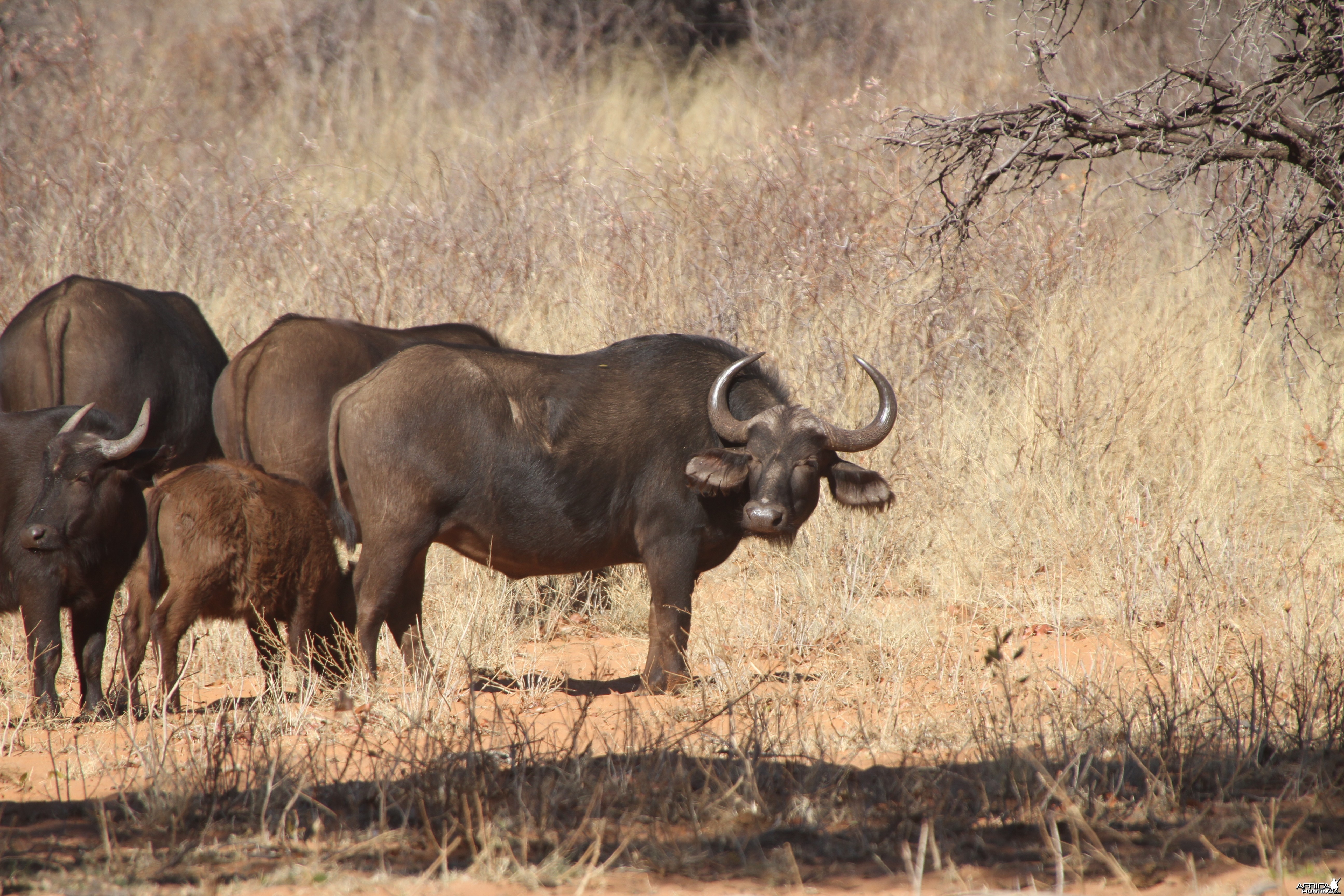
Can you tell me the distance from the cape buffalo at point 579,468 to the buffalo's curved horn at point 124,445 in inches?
34.3

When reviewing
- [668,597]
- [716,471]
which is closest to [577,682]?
[668,597]

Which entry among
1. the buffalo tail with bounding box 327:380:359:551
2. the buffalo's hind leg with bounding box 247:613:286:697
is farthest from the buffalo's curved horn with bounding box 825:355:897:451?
the buffalo's hind leg with bounding box 247:613:286:697

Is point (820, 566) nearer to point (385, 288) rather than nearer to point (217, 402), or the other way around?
point (217, 402)

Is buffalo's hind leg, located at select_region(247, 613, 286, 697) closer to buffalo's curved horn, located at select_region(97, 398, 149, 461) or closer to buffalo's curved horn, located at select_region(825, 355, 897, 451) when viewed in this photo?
buffalo's curved horn, located at select_region(97, 398, 149, 461)

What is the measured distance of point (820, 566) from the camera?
8.52m

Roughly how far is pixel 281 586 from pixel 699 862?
3047 mm

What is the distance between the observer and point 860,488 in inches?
262

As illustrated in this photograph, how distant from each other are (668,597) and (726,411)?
97cm

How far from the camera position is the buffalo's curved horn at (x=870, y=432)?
21.2 ft

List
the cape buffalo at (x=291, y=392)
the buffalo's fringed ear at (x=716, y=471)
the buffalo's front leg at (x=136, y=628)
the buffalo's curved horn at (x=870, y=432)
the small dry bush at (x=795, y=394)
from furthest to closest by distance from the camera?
the cape buffalo at (x=291, y=392)
the buffalo's curved horn at (x=870, y=432)
the buffalo's fringed ear at (x=716, y=471)
the buffalo's front leg at (x=136, y=628)
the small dry bush at (x=795, y=394)

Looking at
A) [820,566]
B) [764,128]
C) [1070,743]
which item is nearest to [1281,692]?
[1070,743]

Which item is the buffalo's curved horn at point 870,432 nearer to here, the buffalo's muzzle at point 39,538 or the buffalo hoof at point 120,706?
the buffalo hoof at point 120,706

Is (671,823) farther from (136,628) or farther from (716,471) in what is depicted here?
(136,628)

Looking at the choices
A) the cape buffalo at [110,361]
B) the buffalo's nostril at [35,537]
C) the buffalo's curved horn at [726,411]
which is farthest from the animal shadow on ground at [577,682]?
the cape buffalo at [110,361]
